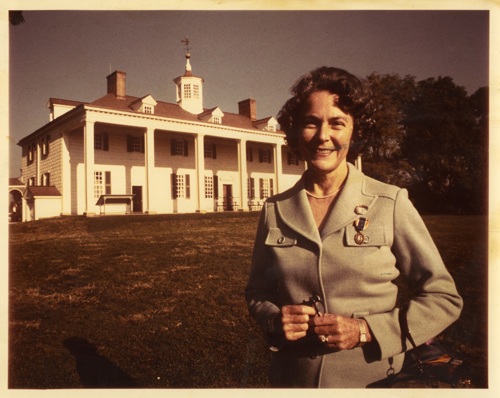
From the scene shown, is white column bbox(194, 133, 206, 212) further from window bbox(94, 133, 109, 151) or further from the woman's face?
the woman's face

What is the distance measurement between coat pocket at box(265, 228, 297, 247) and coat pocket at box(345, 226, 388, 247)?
0.15m

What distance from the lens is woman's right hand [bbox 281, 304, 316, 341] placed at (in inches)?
37.4

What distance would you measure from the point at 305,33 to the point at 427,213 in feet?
2.66

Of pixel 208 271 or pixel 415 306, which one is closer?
pixel 415 306

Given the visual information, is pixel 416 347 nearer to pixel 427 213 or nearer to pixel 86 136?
pixel 427 213

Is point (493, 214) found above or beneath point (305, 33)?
beneath

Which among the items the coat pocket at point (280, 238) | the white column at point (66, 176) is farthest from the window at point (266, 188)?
the white column at point (66, 176)

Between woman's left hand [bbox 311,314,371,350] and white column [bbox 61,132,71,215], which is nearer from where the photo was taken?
woman's left hand [bbox 311,314,371,350]

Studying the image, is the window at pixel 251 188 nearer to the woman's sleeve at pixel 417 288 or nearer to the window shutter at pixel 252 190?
the window shutter at pixel 252 190

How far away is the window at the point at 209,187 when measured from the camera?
166 cm

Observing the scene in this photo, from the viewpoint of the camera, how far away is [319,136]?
1.05m

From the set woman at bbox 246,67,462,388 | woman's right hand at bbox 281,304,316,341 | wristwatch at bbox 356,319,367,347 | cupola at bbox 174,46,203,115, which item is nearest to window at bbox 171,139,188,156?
cupola at bbox 174,46,203,115

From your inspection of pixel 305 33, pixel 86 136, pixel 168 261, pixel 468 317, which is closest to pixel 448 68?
pixel 305 33

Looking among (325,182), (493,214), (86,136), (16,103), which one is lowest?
(493,214)
